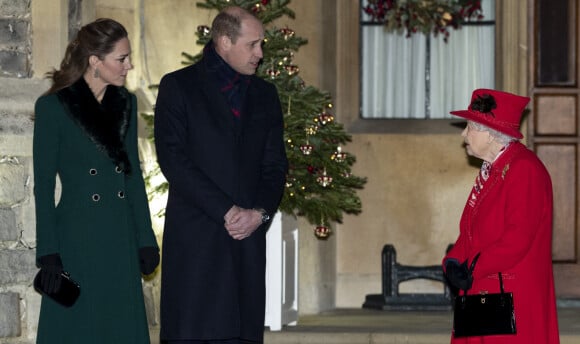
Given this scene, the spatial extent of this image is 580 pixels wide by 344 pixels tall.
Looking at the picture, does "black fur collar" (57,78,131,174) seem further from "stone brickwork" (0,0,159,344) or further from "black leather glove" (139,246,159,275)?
"stone brickwork" (0,0,159,344)

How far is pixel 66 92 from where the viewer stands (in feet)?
17.1

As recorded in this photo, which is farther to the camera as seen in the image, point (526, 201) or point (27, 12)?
point (27, 12)

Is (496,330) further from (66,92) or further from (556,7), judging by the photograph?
(556,7)

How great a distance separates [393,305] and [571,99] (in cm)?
209

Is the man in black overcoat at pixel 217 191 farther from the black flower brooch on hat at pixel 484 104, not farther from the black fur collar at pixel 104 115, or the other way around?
the black flower brooch on hat at pixel 484 104

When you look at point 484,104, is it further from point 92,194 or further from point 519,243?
point 92,194

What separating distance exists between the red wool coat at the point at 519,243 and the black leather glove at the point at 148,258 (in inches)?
52.1

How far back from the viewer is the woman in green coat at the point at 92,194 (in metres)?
5.10

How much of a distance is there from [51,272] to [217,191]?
0.76 meters

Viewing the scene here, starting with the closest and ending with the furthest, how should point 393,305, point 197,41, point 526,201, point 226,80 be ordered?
point 526,201 → point 226,80 → point 197,41 → point 393,305

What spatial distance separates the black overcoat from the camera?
5.27 m

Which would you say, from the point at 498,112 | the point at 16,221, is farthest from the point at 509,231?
the point at 16,221

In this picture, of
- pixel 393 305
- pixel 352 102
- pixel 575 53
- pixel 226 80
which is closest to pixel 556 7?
pixel 575 53

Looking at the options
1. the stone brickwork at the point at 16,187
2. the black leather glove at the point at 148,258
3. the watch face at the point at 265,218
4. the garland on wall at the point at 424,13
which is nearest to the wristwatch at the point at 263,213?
the watch face at the point at 265,218
